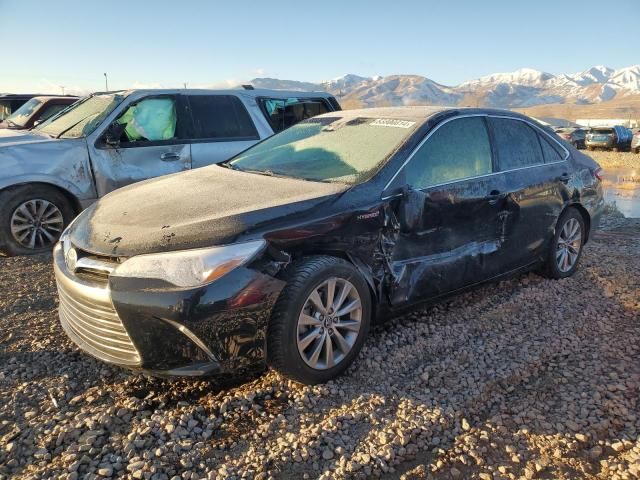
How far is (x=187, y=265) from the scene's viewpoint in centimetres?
260

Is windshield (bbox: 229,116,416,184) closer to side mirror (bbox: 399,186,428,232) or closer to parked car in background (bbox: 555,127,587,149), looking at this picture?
side mirror (bbox: 399,186,428,232)

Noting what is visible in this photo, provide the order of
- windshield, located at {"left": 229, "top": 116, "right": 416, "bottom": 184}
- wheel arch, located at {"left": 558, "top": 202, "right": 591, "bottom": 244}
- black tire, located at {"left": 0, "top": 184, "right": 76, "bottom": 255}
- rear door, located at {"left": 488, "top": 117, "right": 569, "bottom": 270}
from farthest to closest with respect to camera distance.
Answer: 1. black tire, located at {"left": 0, "top": 184, "right": 76, "bottom": 255}
2. wheel arch, located at {"left": 558, "top": 202, "right": 591, "bottom": 244}
3. rear door, located at {"left": 488, "top": 117, "right": 569, "bottom": 270}
4. windshield, located at {"left": 229, "top": 116, "right": 416, "bottom": 184}

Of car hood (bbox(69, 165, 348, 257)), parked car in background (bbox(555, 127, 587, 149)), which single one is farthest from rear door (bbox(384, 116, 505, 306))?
parked car in background (bbox(555, 127, 587, 149))

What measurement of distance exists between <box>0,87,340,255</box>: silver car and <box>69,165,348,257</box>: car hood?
214cm

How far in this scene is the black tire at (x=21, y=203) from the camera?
521cm

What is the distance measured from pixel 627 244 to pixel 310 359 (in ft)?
17.5

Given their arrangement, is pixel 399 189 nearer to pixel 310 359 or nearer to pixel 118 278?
pixel 310 359

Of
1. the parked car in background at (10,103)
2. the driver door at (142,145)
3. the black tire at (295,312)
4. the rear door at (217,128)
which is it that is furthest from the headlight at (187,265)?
the parked car in background at (10,103)

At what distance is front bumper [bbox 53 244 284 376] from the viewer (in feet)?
8.39

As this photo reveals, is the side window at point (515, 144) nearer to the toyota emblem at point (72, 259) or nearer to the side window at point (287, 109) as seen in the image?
the toyota emblem at point (72, 259)

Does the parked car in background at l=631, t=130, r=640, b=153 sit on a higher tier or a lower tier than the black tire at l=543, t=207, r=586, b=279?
lower

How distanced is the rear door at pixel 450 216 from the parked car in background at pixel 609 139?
1068 inches

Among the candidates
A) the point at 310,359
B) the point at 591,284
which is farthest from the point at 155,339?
the point at 591,284

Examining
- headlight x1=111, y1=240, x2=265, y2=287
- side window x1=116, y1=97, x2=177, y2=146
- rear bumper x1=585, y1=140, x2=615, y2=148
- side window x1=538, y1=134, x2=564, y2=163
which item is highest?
side window x1=116, y1=97, x2=177, y2=146
